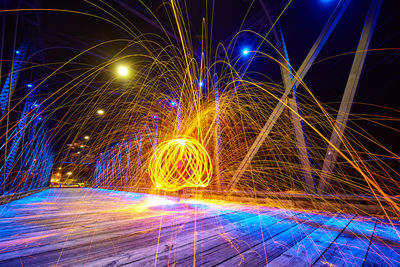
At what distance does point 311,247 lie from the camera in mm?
1327

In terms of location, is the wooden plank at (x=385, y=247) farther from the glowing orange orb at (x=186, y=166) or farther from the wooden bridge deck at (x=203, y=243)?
the glowing orange orb at (x=186, y=166)

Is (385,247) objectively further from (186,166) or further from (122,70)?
(122,70)

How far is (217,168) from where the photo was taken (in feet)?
16.1

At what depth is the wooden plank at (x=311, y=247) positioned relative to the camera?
3.62 feet

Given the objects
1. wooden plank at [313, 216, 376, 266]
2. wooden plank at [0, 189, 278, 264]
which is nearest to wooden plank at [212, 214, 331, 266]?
wooden plank at [313, 216, 376, 266]

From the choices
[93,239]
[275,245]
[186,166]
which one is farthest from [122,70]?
[275,245]

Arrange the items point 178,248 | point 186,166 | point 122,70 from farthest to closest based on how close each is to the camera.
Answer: point 122,70
point 186,166
point 178,248

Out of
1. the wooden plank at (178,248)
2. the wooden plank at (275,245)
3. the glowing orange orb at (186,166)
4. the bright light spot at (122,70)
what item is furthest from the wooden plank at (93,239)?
the bright light spot at (122,70)

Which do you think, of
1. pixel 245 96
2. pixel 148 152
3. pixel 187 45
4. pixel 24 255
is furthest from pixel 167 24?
pixel 148 152

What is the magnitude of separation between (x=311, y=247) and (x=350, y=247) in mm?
313

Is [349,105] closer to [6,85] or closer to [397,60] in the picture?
[397,60]

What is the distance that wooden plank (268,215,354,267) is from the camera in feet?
3.62

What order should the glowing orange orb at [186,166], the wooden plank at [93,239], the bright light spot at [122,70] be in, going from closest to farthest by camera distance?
the wooden plank at [93,239] < the glowing orange orb at [186,166] < the bright light spot at [122,70]

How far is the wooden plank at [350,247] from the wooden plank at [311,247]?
0.04 meters
